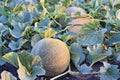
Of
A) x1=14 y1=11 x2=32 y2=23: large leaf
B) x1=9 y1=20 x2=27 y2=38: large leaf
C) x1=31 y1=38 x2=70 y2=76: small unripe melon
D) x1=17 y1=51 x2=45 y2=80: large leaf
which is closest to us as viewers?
x1=17 y1=51 x2=45 y2=80: large leaf

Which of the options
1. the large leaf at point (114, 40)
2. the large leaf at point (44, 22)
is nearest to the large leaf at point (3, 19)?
the large leaf at point (44, 22)

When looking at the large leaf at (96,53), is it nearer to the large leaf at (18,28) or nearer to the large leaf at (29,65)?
the large leaf at (29,65)

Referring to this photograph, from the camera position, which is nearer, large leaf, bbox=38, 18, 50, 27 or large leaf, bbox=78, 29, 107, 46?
large leaf, bbox=78, 29, 107, 46

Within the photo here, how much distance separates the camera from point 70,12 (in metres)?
1.93

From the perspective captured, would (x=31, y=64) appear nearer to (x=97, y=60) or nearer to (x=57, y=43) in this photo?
(x=57, y=43)

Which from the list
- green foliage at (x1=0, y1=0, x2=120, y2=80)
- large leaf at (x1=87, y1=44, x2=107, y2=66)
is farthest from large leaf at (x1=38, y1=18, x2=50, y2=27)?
large leaf at (x1=87, y1=44, x2=107, y2=66)

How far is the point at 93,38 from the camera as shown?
63.0 inches

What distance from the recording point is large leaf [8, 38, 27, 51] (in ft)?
5.25

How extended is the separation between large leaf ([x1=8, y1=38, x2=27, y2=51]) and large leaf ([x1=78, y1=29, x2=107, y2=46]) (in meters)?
0.27

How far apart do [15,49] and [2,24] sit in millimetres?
251

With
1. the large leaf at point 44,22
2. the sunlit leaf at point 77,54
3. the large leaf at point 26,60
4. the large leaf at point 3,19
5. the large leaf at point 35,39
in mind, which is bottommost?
→ the sunlit leaf at point 77,54

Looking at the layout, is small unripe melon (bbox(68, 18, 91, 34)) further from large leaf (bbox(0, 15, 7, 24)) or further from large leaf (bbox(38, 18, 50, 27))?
large leaf (bbox(0, 15, 7, 24))

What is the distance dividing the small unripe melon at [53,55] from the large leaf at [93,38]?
0.43 ft

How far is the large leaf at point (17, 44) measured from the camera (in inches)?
62.9
